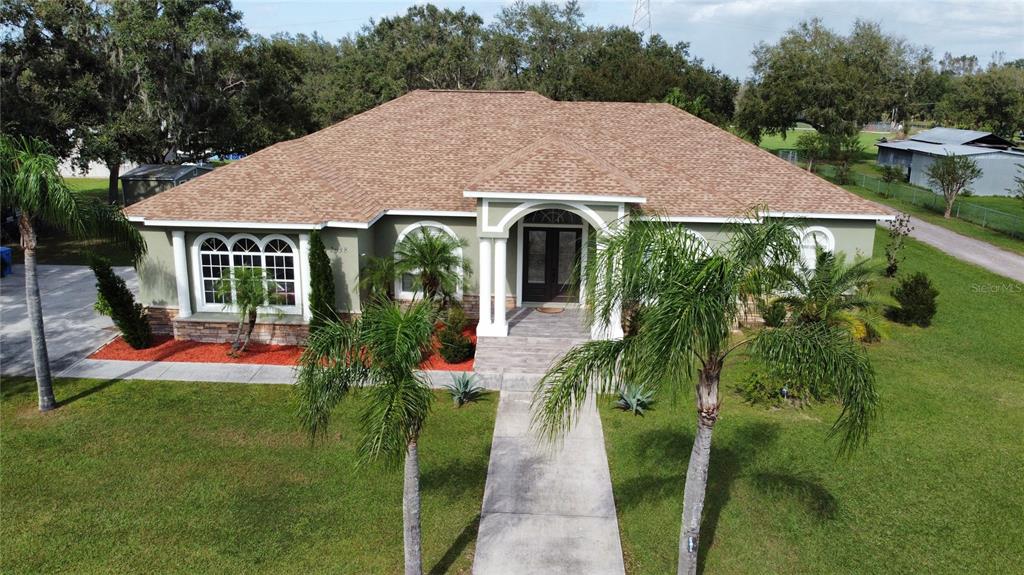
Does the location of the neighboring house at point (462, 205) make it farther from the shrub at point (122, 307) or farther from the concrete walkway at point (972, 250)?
the concrete walkway at point (972, 250)

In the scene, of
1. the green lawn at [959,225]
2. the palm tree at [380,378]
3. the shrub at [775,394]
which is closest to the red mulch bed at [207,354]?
the shrub at [775,394]

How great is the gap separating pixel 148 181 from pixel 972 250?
36.0 meters

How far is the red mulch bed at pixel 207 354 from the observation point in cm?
1691

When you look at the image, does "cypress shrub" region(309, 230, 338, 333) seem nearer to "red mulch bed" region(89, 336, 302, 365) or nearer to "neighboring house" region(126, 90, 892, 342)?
"neighboring house" region(126, 90, 892, 342)

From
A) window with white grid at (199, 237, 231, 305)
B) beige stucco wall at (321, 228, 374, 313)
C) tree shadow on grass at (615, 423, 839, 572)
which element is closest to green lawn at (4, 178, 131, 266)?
window with white grid at (199, 237, 231, 305)

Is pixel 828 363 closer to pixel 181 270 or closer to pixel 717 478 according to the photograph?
pixel 717 478

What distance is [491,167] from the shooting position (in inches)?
745

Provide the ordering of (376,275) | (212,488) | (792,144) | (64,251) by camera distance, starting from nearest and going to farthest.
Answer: (212,488) → (376,275) → (64,251) → (792,144)

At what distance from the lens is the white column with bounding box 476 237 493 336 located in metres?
17.4

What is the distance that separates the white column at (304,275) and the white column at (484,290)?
4285mm

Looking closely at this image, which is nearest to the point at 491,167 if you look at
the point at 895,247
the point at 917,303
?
the point at 917,303

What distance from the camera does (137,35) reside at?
27625mm

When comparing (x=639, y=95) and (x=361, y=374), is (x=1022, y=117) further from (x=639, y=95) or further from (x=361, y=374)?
(x=361, y=374)

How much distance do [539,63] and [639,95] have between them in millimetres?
30181
